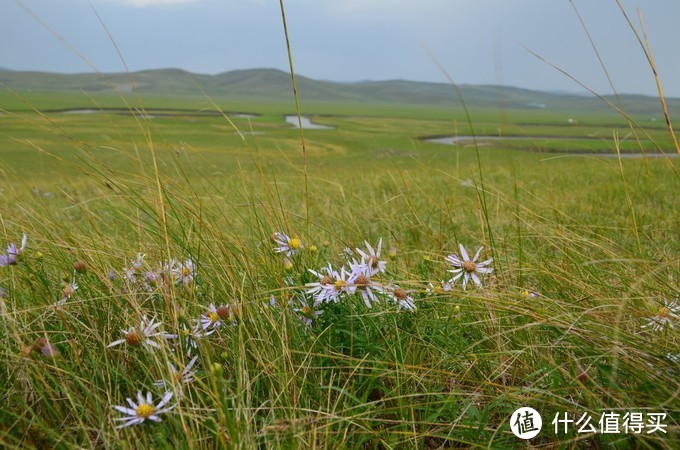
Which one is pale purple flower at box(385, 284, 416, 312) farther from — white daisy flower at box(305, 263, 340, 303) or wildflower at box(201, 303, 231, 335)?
wildflower at box(201, 303, 231, 335)

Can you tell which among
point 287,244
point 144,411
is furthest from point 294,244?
point 144,411

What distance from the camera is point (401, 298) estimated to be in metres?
1.59

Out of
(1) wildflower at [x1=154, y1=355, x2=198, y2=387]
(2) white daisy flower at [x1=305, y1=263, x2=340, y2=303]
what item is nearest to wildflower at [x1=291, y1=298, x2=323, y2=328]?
(2) white daisy flower at [x1=305, y1=263, x2=340, y2=303]

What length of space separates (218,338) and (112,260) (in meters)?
0.73

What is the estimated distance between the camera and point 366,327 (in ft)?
5.32

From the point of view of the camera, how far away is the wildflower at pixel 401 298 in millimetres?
1568

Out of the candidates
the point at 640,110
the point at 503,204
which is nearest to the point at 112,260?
the point at 503,204

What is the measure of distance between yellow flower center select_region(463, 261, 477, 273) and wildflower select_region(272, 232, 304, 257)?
602 millimetres

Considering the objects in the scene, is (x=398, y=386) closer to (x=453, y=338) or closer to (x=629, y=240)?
(x=453, y=338)

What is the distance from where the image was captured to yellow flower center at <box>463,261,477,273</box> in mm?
1751

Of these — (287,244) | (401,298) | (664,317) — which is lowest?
(664,317)

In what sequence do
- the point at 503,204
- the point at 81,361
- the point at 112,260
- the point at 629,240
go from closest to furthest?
1. the point at 81,361
2. the point at 112,260
3. the point at 629,240
4. the point at 503,204

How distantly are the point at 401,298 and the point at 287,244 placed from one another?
0.52 metres

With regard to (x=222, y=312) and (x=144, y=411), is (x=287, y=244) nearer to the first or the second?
(x=222, y=312)
